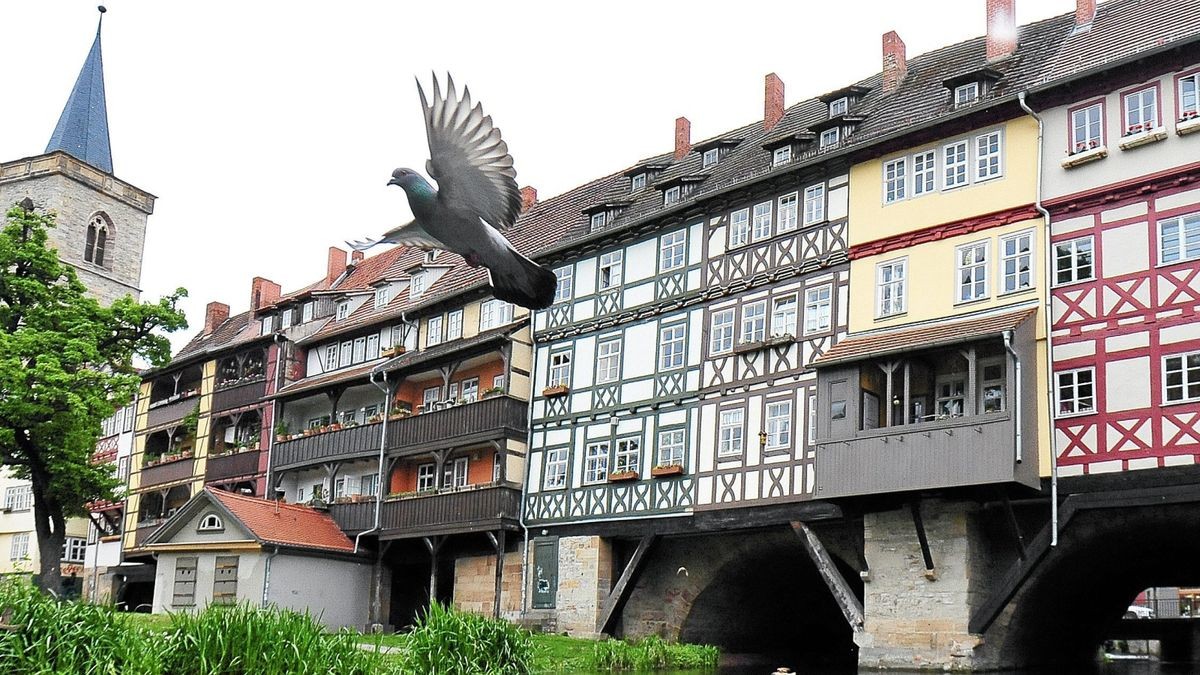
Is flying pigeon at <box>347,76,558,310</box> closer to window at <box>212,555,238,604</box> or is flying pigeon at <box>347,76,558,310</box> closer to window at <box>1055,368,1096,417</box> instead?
window at <box>1055,368,1096,417</box>

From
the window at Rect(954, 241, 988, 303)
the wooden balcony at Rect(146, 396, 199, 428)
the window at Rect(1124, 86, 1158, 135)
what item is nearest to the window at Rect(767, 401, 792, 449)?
the window at Rect(954, 241, 988, 303)

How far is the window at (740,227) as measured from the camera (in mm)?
27828

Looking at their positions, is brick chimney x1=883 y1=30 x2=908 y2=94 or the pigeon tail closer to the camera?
the pigeon tail

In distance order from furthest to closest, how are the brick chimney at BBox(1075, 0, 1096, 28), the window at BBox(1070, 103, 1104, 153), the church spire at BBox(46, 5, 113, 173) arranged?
1. the church spire at BBox(46, 5, 113, 173)
2. the brick chimney at BBox(1075, 0, 1096, 28)
3. the window at BBox(1070, 103, 1104, 153)

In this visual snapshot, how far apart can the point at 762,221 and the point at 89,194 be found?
39.6 meters

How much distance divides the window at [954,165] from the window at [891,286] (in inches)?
66.1

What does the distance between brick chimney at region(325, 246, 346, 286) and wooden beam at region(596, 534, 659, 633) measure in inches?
820

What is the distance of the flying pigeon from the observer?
316 inches

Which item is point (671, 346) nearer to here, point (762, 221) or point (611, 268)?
point (611, 268)

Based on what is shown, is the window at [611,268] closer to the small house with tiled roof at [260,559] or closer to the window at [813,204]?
the window at [813,204]

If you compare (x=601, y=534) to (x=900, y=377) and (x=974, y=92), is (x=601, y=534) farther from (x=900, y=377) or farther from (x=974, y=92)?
(x=974, y=92)

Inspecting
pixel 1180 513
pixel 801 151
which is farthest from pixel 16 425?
pixel 1180 513

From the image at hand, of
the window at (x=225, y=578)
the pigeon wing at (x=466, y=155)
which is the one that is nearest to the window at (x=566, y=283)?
the window at (x=225, y=578)

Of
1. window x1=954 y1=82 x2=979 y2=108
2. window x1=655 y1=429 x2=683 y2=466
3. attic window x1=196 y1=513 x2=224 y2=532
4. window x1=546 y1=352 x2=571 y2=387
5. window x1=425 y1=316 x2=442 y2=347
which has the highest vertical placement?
window x1=954 y1=82 x2=979 y2=108
